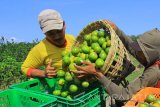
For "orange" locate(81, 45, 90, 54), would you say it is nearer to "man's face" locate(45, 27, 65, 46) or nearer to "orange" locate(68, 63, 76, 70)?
"orange" locate(68, 63, 76, 70)

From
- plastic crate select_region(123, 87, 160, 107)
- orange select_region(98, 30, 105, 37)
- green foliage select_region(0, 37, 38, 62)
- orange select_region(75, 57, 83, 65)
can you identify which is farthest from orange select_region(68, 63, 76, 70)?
green foliage select_region(0, 37, 38, 62)

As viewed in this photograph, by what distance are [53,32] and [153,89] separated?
1.55 metres

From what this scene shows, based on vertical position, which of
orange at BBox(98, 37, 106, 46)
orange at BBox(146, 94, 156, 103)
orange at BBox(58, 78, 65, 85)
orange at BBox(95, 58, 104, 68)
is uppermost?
orange at BBox(98, 37, 106, 46)

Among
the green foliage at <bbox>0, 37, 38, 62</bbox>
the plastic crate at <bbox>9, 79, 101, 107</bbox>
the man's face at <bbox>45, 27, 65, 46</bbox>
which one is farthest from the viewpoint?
the green foliage at <bbox>0, 37, 38, 62</bbox>

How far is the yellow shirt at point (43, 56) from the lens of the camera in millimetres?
4488

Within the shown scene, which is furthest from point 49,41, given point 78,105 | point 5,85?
point 5,85

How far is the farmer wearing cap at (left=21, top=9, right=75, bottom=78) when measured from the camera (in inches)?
167

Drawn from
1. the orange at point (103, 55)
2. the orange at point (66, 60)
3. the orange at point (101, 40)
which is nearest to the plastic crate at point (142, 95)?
the orange at point (103, 55)

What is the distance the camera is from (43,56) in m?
4.49

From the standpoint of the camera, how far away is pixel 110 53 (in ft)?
12.1

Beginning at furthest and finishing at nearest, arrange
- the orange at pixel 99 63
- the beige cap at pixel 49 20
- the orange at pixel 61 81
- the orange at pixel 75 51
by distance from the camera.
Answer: the beige cap at pixel 49 20 < the orange at pixel 75 51 < the orange at pixel 61 81 < the orange at pixel 99 63

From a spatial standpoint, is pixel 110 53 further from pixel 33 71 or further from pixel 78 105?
pixel 33 71

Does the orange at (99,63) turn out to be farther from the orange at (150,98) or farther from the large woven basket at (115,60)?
the orange at (150,98)

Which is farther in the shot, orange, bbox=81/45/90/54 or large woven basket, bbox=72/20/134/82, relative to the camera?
orange, bbox=81/45/90/54
